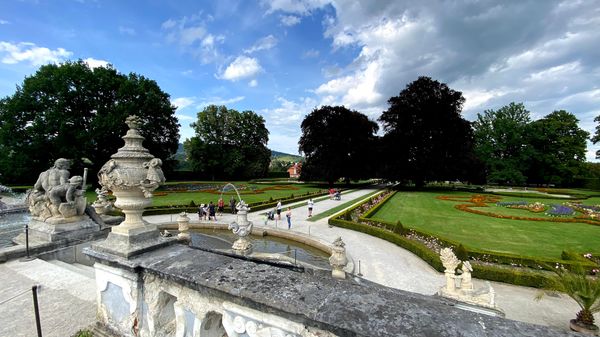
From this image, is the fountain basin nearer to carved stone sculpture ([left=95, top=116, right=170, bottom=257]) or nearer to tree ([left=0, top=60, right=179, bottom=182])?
carved stone sculpture ([left=95, top=116, right=170, bottom=257])

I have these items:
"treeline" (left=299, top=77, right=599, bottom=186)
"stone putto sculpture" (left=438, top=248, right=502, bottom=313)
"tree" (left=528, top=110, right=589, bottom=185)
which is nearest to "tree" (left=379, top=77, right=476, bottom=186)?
"treeline" (left=299, top=77, right=599, bottom=186)

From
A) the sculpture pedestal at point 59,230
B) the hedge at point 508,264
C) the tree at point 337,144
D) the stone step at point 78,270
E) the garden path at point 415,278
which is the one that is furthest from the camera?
the tree at point 337,144

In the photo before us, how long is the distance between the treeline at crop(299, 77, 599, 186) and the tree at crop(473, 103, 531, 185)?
0.49 feet

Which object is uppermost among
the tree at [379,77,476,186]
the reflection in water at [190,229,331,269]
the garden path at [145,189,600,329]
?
the tree at [379,77,476,186]

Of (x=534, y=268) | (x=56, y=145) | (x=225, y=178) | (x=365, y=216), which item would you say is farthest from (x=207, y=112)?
(x=534, y=268)

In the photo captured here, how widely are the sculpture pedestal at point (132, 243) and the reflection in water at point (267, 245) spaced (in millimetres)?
8981

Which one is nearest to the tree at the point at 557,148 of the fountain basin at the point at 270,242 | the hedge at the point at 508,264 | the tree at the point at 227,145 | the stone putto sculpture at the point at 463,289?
the hedge at the point at 508,264

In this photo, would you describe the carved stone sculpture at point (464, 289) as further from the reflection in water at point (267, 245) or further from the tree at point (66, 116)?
the tree at point (66, 116)

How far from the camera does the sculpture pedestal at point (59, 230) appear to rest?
7.40 meters

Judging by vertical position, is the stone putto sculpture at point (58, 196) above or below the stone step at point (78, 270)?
above

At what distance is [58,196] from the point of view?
7.75 metres

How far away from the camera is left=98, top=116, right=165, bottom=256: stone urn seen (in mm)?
3184

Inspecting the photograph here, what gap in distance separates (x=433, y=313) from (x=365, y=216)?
649 inches

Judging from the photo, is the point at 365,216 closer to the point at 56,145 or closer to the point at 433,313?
the point at 433,313
